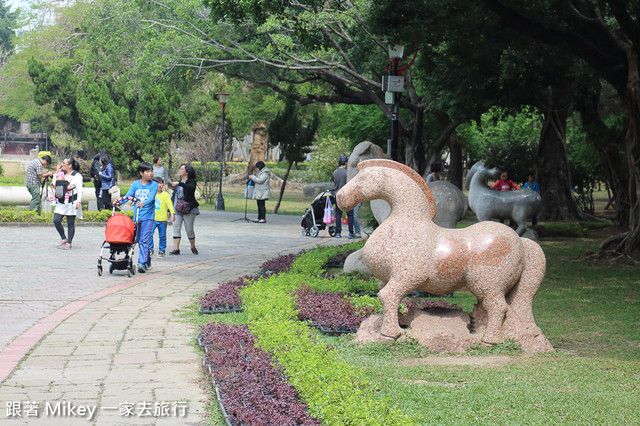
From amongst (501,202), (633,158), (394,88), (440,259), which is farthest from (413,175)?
(501,202)

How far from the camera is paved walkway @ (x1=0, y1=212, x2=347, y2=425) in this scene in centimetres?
520

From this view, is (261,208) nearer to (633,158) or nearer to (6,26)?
(633,158)

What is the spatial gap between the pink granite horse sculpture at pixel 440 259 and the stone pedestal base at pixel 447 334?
0.10m

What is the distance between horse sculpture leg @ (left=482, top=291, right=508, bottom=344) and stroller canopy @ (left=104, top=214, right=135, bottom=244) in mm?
6422

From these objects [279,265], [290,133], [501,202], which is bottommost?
[279,265]

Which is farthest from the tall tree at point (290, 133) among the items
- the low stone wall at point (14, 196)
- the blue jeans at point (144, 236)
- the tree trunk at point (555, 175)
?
the blue jeans at point (144, 236)

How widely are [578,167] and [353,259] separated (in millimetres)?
20407

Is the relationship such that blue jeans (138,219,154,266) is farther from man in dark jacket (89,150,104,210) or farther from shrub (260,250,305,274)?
man in dark jacket (89,150,104,210)

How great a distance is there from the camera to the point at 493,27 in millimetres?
13594

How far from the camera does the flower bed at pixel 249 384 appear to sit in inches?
185

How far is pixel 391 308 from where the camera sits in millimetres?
6770

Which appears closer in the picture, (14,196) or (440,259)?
(440,259)

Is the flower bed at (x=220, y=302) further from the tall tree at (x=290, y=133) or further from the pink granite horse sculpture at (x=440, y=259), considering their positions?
the tall tree at (x=290, y=133)

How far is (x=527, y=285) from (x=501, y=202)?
1016 cm
